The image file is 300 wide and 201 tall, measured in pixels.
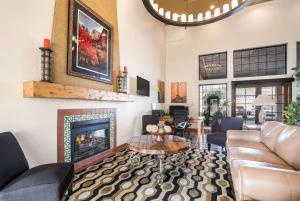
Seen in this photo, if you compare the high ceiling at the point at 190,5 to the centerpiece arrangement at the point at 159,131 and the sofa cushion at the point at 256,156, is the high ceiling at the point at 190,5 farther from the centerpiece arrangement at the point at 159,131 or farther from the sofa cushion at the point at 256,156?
the sofa cushion at the point at 256,156

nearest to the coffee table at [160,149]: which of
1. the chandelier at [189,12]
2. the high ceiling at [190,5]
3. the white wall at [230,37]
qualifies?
the chandelier at [189,12]

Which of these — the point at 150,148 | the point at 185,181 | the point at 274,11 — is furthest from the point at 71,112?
the point at 274,11

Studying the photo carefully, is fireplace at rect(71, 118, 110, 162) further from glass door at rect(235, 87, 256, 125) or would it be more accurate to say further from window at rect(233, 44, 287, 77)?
window at rect(233, 44, 287, 77)

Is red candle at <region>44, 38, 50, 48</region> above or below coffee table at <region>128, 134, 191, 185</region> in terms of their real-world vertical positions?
above

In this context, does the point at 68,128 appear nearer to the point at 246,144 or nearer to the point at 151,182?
the point at 151,182

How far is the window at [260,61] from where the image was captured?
5632 millimetres

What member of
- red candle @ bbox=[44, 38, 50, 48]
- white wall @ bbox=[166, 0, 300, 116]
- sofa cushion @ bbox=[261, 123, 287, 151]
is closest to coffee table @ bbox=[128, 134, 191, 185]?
sofa cushion @ bbox=[261, 123, 287, 151]

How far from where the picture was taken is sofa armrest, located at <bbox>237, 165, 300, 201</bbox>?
1270mm

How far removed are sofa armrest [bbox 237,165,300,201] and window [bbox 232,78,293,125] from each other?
4.79 metres

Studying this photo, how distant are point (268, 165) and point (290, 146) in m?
0.41

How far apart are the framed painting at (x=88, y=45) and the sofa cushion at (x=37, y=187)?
169 cm

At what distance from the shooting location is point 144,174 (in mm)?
2689

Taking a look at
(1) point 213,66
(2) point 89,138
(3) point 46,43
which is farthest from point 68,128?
(1) point 213,66

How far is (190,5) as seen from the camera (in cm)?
287
